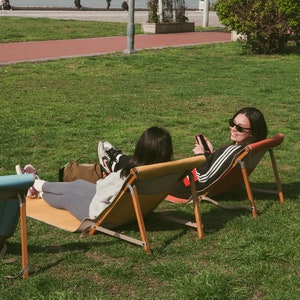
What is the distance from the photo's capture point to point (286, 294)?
4.27 m

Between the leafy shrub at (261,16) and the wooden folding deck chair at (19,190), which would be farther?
the leafy shrub at (261,16)

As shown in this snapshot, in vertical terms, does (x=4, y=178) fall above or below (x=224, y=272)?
above

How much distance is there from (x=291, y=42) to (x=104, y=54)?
6.75 meters

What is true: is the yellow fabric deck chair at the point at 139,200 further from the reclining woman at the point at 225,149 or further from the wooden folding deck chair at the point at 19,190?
the wooden folding deck chair at the point at 19,190

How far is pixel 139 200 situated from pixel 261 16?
506 inches

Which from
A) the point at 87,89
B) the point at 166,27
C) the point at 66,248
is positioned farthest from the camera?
the point at 166,27

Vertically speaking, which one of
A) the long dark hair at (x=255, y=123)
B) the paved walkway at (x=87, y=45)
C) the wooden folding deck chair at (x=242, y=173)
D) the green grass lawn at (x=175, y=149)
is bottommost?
the paved walkway at (x=87, y=45)

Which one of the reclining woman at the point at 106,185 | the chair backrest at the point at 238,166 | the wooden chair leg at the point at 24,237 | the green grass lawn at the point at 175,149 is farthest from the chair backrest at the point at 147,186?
the wooden chair leg at the point at 24,237

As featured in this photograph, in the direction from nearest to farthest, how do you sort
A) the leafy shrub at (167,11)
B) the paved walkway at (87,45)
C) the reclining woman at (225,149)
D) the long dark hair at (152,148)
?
the long dark hair at (152,148), the reclining woman at (225,149), the paved walkway at (87,45), the leafy shrub at (167,11)

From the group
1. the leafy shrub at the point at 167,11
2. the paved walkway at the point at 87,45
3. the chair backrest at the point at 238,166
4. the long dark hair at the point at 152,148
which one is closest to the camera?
the long dark hair at the point at 152,148

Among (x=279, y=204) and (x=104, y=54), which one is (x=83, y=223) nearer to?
(x=279, y=204)

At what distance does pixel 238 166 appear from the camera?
18.5ft

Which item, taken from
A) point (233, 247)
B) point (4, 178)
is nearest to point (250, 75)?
point (233, 247)

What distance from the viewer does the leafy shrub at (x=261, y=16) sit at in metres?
16.8
